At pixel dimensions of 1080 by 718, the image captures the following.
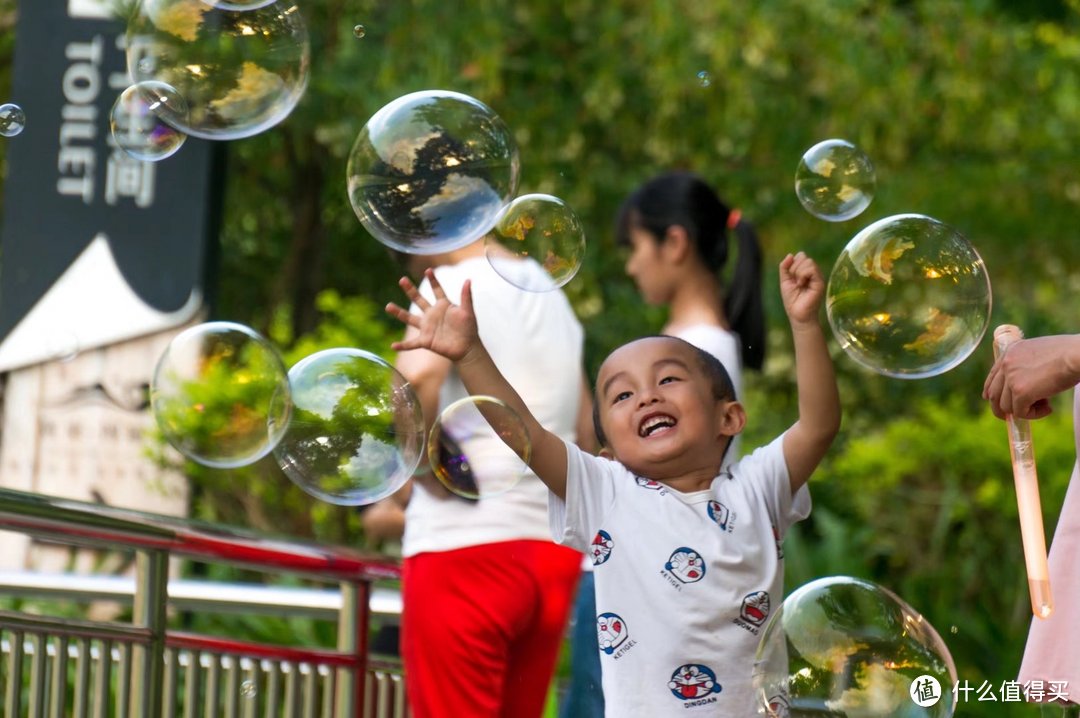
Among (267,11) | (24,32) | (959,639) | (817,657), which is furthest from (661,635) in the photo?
(24,32)

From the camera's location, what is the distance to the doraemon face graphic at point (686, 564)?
2.83 meters

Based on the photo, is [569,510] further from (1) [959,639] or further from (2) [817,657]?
(1) [959,639]

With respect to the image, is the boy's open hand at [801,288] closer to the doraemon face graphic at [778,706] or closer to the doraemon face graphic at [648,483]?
the doraemon face graphic at [648,483]

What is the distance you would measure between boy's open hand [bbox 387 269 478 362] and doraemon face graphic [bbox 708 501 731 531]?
0.50m

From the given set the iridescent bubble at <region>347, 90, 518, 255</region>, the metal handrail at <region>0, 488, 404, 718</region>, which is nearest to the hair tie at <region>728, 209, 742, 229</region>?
the iridescent bubble at <region>347, 90, 518, 255</region>

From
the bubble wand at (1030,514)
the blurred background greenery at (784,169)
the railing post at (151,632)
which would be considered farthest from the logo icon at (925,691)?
the blurred background greenery at (784,169)

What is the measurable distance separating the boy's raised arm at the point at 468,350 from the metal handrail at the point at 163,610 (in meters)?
0.74

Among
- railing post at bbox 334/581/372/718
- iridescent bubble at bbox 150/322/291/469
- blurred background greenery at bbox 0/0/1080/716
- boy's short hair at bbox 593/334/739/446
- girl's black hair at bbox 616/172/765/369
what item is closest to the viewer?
boy's short hair at bbox 593/334/739/446

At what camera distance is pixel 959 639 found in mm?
6699

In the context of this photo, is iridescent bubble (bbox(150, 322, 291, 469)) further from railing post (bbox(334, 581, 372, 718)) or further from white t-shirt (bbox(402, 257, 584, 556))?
railing post (bbox(334, 581, 372, 718))

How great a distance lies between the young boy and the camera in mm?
2803

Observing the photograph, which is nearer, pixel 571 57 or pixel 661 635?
pixel 661 635

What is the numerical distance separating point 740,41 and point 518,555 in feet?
16.4

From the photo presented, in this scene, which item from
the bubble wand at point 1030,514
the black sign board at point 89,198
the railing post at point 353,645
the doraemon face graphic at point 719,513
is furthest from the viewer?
the black sign board at point 89,198
